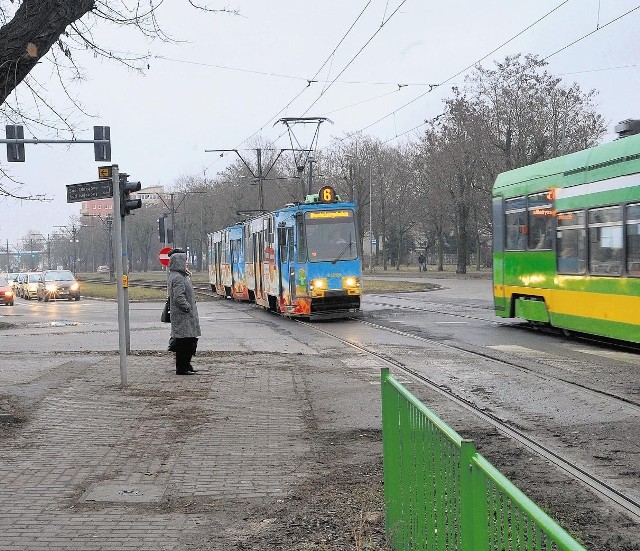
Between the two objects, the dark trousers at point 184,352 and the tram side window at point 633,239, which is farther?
the tram side window at point 633,239

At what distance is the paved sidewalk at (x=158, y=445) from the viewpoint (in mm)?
5875

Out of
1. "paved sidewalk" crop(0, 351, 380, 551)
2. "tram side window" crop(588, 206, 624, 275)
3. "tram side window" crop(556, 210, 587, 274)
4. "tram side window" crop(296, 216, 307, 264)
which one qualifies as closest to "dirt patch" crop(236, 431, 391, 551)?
"paved sidewalk" crop(0, 351, 380, 551)

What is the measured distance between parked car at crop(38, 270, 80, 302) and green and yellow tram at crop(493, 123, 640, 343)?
3228 cm

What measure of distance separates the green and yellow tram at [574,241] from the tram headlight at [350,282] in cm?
553

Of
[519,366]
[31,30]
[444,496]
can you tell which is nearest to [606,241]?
[519,366]

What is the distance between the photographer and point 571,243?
16625 mm

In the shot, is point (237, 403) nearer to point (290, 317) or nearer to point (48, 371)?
point (48, 371)

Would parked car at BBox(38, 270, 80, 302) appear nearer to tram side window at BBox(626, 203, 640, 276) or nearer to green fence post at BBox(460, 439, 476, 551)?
tram side window at BBox(626, 203, 640, 276)

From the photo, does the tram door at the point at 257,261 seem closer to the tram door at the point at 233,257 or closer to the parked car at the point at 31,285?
the tram door at the point at 233,257

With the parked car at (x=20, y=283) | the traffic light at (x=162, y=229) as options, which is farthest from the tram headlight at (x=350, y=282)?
the parked car at (x=20, y=283)

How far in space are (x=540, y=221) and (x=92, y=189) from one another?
8841 mm

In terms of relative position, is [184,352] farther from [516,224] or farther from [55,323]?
[55,323]

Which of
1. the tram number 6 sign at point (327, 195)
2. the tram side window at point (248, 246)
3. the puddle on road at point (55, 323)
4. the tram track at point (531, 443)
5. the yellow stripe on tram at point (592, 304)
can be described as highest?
the tram number 6 sign at point (327, 195)

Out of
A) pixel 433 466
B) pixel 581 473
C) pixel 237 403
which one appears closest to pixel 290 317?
pixel 237 403
